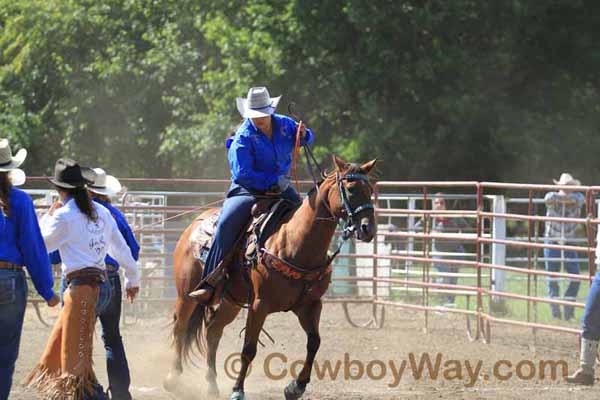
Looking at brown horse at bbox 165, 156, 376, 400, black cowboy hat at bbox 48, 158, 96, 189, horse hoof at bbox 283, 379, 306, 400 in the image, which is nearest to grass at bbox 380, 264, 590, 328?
brown horse at bbox 165, 156, 376, 400

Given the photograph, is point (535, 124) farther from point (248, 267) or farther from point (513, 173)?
point (248, 267)

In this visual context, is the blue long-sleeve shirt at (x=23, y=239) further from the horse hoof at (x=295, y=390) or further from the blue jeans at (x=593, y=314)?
the blue jeans at (x=593, y=314)

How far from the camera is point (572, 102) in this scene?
80.7 feet

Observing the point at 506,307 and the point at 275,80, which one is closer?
the point at 506,307

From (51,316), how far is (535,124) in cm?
1297

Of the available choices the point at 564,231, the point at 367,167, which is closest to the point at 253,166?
the point at 367,167

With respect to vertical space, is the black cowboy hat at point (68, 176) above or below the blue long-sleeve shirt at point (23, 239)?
above

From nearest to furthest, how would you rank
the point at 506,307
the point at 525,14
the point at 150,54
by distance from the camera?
the point at 506,307 < the point at 525,14 < the point at 150,54

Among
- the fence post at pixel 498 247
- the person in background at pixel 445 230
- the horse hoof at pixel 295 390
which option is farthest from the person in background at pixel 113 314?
the person in background at pixel 445 230

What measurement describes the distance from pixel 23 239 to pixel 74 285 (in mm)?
712

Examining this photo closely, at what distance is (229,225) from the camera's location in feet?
27.6

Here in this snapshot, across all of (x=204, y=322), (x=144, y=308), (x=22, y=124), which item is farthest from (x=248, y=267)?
(x=22, y=124)

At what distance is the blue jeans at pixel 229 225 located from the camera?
331 inches

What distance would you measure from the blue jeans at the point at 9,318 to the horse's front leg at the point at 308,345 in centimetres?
251
